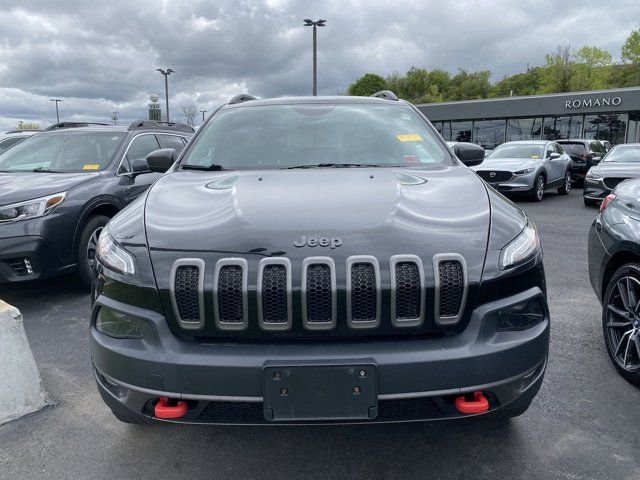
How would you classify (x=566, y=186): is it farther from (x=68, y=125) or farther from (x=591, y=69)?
(x=591, y=69)

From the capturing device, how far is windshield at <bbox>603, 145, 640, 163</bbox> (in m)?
11.7

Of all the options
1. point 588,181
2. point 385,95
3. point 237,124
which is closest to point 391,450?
point 237,124

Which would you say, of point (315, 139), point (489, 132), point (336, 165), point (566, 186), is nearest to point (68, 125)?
point (315, 139)

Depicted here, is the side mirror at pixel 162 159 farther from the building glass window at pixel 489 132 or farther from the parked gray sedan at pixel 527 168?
the building glass window at pixel 489 132

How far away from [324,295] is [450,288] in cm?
49

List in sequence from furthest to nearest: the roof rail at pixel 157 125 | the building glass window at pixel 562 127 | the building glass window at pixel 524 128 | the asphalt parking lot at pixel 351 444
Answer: the building glass window at pixel 524 128
the building glass window at pixel 562 127
the roof rail at pixel 157 125
the asphalt parking lot at pixel 351 444

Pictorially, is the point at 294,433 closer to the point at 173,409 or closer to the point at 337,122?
the point at 173,409

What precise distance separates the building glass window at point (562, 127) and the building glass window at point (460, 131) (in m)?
5.15

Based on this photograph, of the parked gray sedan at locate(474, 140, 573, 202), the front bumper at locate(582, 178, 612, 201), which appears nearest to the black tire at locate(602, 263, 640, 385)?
the front bumper at locate(582, 178, 612, 201)

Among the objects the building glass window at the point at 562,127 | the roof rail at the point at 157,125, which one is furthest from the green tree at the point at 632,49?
the roof rail at the point at 157,125

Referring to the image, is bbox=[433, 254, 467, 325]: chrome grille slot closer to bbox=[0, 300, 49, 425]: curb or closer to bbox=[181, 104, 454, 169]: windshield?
bbox=[181, 104, 454, 169]: windshield

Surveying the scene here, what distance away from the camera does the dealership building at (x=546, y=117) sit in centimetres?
2922

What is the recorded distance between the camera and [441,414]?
196 centimetres

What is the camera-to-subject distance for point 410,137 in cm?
335
